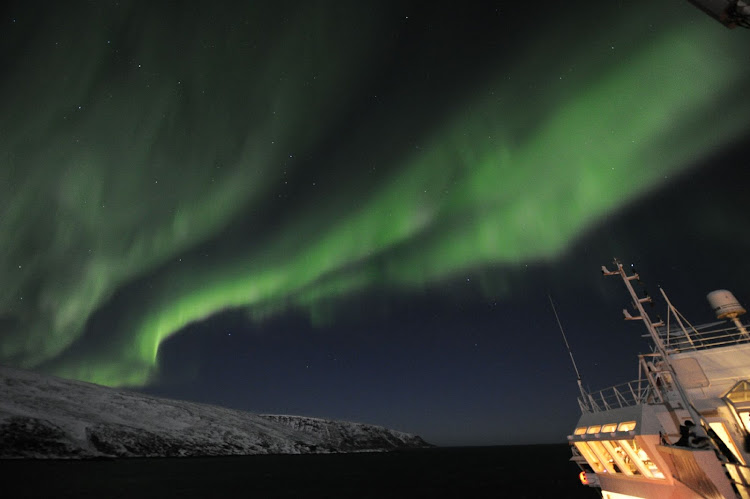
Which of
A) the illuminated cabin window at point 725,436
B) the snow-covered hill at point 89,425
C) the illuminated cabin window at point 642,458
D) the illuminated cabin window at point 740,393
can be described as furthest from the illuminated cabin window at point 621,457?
the snow-covered hill at point 89,425

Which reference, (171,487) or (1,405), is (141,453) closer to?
(1,405)

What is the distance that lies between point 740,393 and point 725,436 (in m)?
2.00

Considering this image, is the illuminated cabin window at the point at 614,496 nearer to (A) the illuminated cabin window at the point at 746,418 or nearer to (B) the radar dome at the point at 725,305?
(A) the illuminated cabin window at the point at 746,418

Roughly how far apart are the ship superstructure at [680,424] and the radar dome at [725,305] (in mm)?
43

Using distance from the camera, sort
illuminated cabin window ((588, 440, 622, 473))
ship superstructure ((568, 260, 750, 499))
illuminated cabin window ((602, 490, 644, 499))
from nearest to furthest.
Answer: ship superstructure ((568, 260, 750, 499)) < illuminated cabin window ((602, 490, 644, 499)) < illuminated cabin window ((588, 440, 622, 473))

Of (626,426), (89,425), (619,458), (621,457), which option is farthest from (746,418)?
(89,425)

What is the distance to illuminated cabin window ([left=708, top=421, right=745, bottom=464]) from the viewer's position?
15.6m

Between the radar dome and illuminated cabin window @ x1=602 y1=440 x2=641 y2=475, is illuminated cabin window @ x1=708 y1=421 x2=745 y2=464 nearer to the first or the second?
illuminated cabin window @ x1=602 y1=440 x2=641 y2=475

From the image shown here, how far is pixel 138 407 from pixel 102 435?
50632mm

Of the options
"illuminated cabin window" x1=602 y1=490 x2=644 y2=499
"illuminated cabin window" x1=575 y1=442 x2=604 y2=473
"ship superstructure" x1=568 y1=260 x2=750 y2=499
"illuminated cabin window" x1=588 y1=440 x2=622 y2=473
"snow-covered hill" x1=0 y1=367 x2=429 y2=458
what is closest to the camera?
"ship superstructure" x1=568 y1=260 x2=750 y2=499

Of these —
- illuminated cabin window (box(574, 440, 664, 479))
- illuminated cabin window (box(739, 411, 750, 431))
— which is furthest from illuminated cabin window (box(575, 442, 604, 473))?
illuminated cabin window (box(739, 411, 750, 431))

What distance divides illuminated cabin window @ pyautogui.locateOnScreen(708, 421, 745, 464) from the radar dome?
8213mm

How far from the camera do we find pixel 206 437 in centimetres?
18300

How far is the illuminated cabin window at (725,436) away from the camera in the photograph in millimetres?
15577
